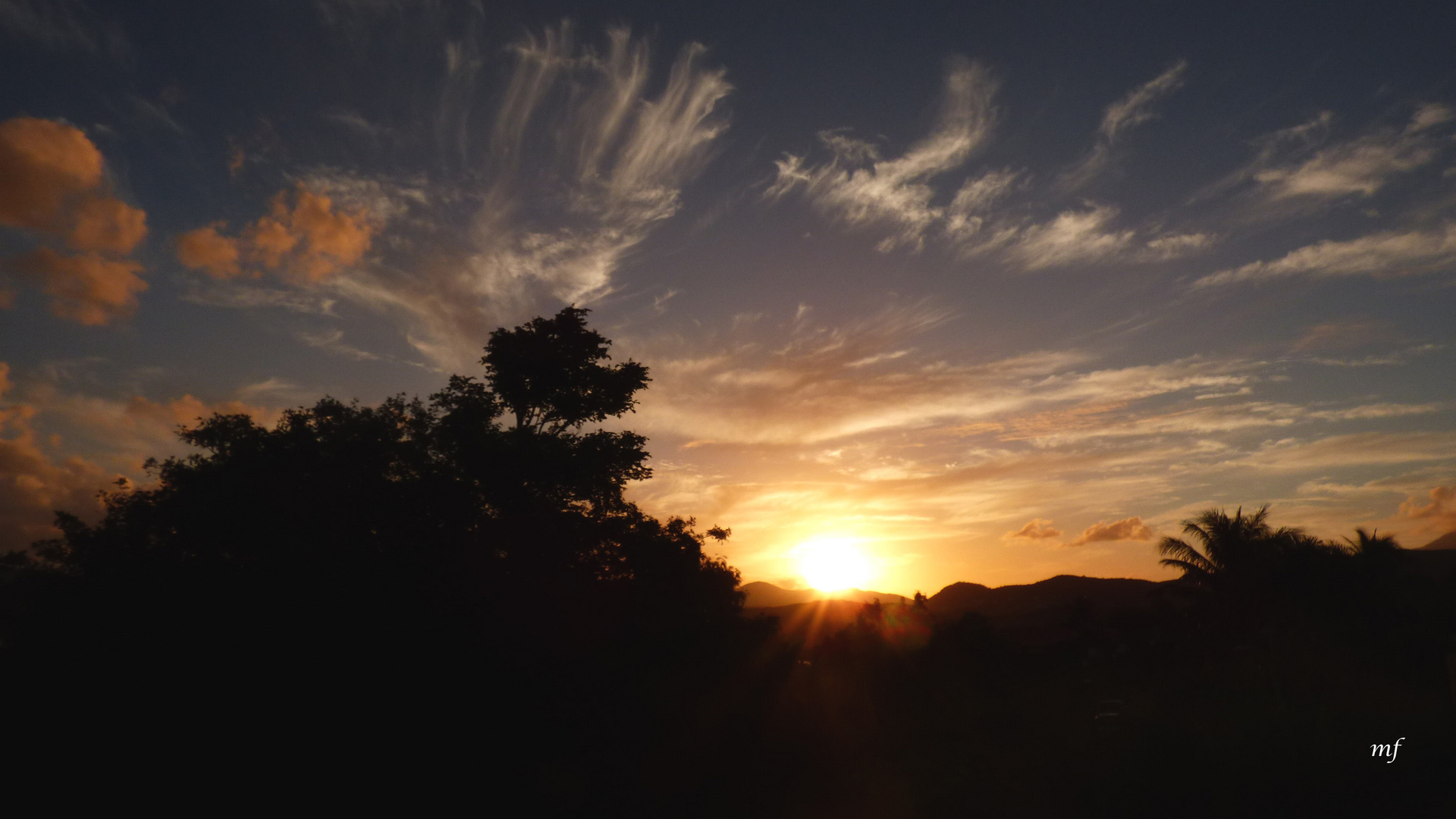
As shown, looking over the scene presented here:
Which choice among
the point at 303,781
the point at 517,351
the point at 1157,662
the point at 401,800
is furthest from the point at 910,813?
the point at 1157,662

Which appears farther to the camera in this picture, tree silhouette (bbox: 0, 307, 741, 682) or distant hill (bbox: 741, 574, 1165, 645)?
distant hill (bbox: 741, 574, 1165, 645)

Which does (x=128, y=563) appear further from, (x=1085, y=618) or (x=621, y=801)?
(x=1085, y=618)

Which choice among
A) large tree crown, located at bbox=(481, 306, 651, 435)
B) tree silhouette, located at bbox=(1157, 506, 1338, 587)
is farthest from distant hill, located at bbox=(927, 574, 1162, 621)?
large tree crown, located at bbox=(481, 306, 651, 435)

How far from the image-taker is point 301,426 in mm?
17750

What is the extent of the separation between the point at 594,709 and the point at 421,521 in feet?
16.9

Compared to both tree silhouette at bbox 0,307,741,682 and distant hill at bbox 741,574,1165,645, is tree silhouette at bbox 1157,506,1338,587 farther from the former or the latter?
tree silhouette at bbox 0,307,741,682

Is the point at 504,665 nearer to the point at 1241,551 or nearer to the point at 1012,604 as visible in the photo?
the point at 1241,551

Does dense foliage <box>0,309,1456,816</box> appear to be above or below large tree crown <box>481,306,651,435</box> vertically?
below

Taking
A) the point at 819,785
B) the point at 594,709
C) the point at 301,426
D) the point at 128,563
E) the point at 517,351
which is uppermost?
the point at 517,351
